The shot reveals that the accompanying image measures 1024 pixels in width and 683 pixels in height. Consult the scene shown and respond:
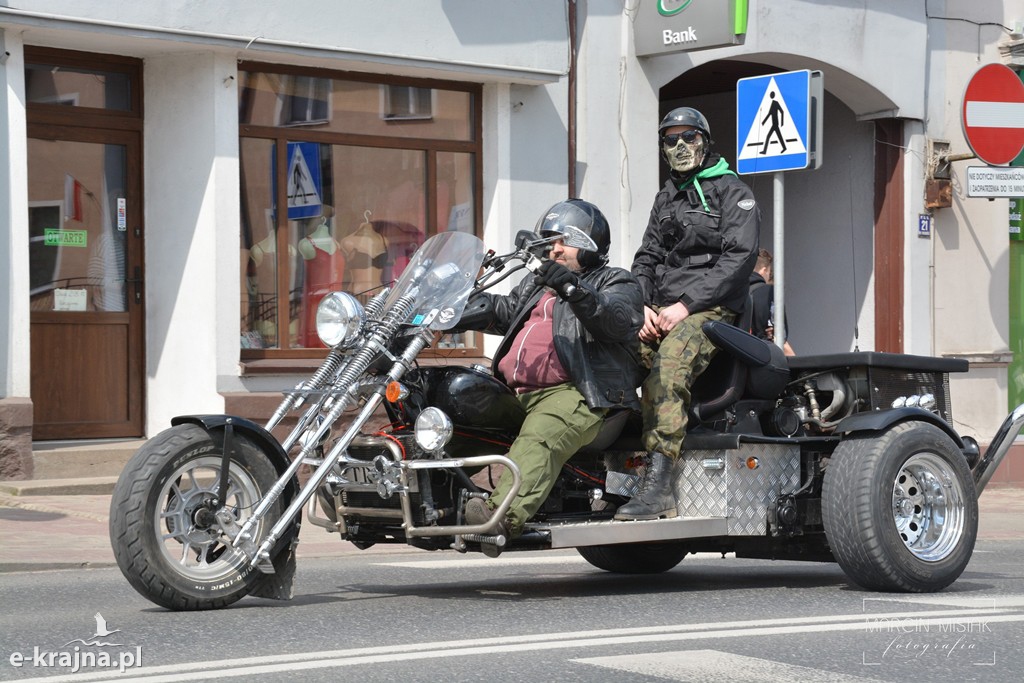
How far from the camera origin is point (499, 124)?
48.5ft

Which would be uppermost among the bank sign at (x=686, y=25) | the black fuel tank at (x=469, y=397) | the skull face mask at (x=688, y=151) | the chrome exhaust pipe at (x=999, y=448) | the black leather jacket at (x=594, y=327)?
the bank sign at (x=686, y=25)

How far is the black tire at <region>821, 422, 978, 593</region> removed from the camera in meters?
7.53

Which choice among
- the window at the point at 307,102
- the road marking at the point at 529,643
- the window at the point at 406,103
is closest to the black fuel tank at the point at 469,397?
the road marking at the point at 529,643

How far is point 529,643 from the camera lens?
19.8 feet

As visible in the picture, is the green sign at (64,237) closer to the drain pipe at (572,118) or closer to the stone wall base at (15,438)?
the stone wall base at (15,438)

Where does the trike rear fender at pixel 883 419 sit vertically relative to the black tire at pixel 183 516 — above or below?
above

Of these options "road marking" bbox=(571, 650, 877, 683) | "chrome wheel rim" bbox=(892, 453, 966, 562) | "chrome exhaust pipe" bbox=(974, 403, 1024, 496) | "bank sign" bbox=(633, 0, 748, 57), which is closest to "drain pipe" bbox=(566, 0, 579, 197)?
"bank sign" bbox=(633, 0, 748, 57)

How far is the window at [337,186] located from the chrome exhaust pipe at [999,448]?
6.48 metres

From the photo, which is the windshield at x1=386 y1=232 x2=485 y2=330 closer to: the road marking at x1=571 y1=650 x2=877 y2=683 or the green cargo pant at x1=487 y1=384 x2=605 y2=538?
the green cargo pant at x1=487 y1=384 x2=605 y2=538

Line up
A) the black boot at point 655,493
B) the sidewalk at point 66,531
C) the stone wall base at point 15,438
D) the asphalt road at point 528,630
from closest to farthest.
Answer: the asphalt road at point 528,630
the black boot at point 655,493
the sidewalk at point 66,531
the stone wall base at point 15,438

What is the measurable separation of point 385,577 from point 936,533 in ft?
9.31

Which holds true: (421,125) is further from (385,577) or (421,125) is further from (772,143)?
(385,577)

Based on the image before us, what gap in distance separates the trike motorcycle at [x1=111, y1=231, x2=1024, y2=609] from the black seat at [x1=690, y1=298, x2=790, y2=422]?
0.04ft

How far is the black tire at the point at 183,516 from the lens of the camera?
253 inches
